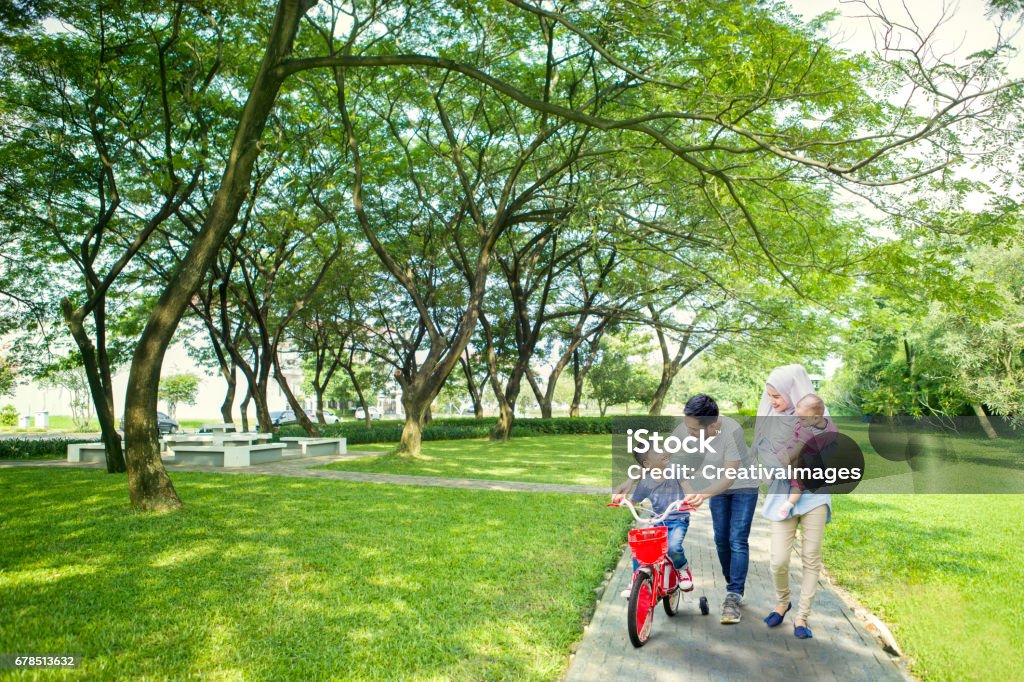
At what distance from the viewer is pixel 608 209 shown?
12.4 meters

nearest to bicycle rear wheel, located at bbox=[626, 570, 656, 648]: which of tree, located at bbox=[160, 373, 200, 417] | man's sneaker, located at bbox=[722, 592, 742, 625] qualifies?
man's sneaker, located at bbox=[722, 592, 742, 625]

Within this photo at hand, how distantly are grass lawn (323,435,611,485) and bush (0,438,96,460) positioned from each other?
806 cm

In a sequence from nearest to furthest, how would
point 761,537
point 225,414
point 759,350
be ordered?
1. point 761,537
2. point 759,350
3. point 225,414

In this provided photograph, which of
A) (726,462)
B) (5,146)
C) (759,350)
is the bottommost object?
(726,462)

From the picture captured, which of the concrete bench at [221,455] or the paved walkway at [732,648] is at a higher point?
the concrete bench at [221,455]

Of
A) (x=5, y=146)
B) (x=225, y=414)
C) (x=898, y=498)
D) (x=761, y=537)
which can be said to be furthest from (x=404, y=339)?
(x=761, y=537)

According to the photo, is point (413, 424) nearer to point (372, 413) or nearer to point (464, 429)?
point (464, 429)

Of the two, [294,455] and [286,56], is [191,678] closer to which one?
[286,56]

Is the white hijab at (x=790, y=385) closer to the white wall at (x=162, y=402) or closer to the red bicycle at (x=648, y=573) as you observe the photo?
the red bicycle at (x=648, y=573)

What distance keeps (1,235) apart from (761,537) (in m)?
17.6

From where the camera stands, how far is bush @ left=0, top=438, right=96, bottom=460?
17.4m

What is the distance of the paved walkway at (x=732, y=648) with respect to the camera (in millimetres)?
3730

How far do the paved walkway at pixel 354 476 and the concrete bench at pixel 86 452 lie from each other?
14.2 inches

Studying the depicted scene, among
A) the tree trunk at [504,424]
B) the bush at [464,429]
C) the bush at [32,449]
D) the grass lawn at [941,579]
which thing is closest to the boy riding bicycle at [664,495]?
the grass lawn at [941,579]
